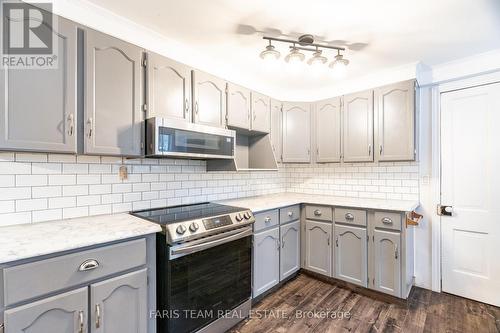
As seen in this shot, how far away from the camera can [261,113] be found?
9.30 ft

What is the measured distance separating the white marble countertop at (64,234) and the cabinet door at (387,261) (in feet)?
6.89

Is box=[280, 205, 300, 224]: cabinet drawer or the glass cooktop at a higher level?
the glass cooktop

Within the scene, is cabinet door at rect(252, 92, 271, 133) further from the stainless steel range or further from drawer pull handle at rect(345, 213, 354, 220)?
drawer pull handle at rect(345, 213, 354, 220)

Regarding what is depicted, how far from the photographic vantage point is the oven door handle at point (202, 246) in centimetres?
155

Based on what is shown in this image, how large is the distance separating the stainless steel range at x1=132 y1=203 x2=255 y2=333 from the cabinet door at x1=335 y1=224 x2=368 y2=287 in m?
1.10

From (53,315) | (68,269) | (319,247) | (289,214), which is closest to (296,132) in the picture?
(289,214)

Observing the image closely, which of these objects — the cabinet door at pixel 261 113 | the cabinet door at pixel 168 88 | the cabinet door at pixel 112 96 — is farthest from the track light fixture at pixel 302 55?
the cabinet door at pixel 112 96

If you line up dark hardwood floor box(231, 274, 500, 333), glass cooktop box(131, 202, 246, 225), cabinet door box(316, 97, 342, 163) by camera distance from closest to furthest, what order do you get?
glass cooktop box(131, 202, 246, 225)
dark hardwood floor box(231, 274, 500, 333)
cabinet door box(316, 97, 342, 163)

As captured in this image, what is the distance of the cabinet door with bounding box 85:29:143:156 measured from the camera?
60.1 inches

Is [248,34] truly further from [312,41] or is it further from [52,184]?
[52,184]

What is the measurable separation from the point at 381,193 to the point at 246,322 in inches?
83.7

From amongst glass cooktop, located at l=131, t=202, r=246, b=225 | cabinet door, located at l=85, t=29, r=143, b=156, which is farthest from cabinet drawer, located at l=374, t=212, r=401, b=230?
cabinet door, located at l=85, t=29, r=143, b=156

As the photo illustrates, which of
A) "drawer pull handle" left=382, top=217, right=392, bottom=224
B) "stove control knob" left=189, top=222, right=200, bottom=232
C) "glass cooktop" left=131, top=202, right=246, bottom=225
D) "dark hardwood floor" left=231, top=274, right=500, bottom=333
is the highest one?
"glass cooktop" left=131, top=202, right=246, bottom=225

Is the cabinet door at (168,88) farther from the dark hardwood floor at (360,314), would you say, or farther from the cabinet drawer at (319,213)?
the dark hardwood floor at (360,314)
